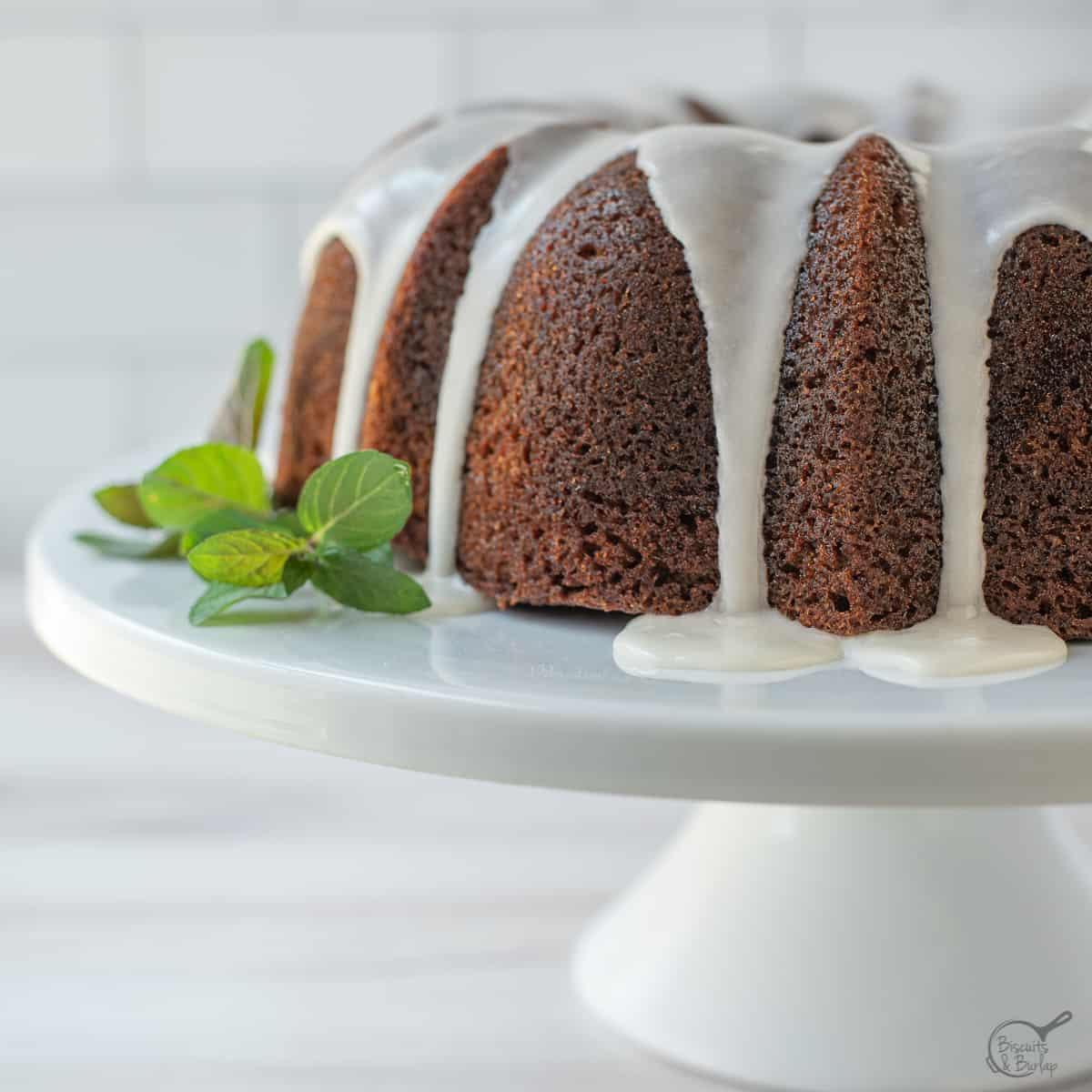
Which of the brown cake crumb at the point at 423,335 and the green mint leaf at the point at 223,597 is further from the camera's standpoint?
the brown cake crumb at the point at 423,335

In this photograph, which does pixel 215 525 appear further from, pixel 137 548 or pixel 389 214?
pixel 389 214

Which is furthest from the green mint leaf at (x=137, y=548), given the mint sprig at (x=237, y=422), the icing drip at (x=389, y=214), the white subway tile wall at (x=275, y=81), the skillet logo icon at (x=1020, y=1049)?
the white subway tile wall at (x=275, y=81)

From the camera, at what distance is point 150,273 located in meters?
1.93

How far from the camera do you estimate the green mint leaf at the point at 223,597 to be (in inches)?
28.8

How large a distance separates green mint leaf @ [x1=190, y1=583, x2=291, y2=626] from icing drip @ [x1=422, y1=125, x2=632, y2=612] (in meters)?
0.09

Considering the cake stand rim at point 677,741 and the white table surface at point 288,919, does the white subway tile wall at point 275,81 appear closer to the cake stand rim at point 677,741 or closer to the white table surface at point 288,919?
the white table surface at point 288,919

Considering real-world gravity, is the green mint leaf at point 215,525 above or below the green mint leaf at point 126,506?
above

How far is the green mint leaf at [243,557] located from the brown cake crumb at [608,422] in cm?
11

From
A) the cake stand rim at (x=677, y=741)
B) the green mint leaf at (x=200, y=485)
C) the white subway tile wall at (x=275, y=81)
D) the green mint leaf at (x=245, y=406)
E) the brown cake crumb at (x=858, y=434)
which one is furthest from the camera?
the white subway tile wall at (x=275, y=81)

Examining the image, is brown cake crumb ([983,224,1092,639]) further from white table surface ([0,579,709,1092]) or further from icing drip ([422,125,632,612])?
white table surface ([0,579,709,1092])

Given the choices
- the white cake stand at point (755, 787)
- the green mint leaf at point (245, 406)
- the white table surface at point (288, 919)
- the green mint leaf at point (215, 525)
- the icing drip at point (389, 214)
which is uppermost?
the icing drip at point (389, 214)

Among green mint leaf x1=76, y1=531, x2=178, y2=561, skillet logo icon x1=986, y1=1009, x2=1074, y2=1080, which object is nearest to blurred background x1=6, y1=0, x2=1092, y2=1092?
skillet logo icon x1=986, y1=1009, x2=1074, y2=1080

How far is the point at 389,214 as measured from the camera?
890 mm

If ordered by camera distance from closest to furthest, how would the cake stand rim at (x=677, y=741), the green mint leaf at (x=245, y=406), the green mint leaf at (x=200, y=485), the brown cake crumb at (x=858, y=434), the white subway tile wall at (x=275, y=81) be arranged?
the cake stand rim at (x=677, y=741)
the brown cake crumb at (x=858, y=434)
the green mint leaf at (x=200, y=485)
the green mint leaf at (x=245, y=406)
the white subway tile wall at (x=275, y=81)
